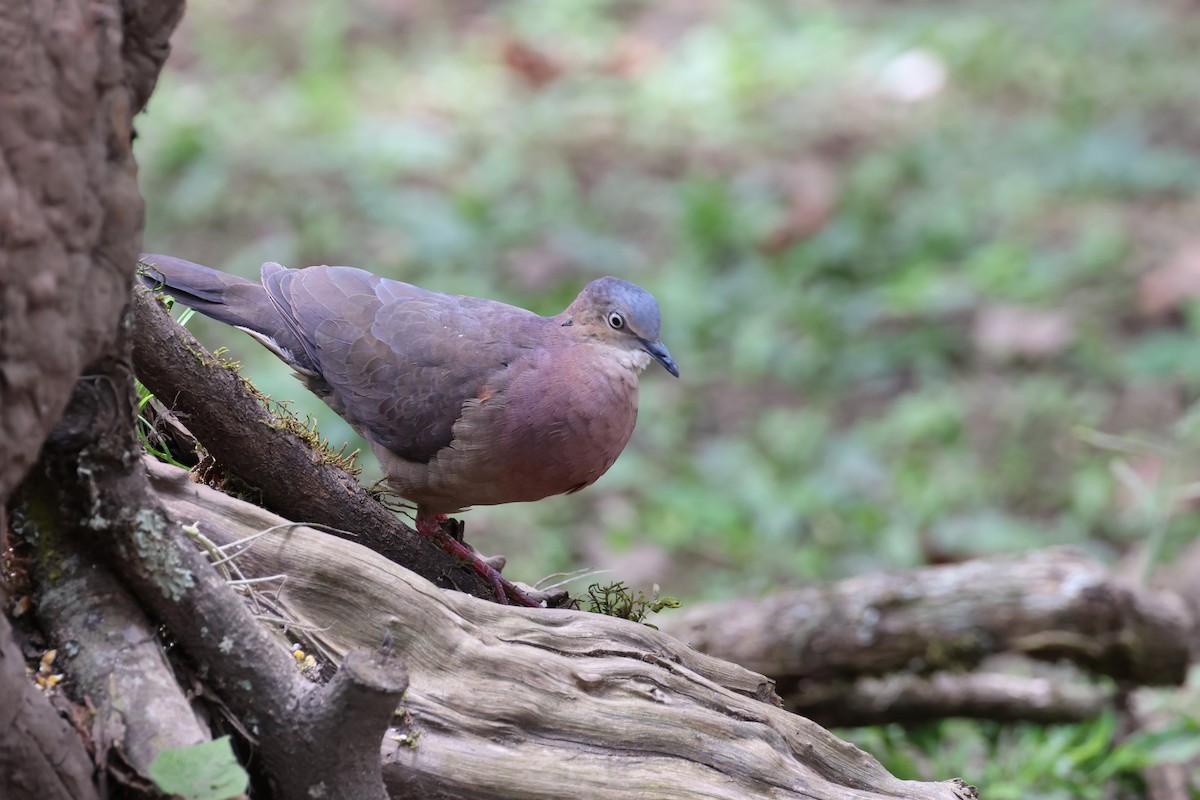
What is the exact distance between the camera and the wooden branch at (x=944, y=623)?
5102mm

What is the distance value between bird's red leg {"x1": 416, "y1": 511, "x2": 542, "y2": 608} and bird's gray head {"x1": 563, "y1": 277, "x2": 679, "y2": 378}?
813mm

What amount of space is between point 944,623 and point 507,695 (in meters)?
2.86

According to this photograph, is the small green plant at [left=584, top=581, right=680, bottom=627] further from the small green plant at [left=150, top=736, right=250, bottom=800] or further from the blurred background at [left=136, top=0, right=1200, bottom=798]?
the blurred background at [left=136, top=0, right=1200, bottom=798]

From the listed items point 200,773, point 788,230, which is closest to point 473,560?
point 200,773

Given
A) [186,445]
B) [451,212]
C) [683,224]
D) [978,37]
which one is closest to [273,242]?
[451,212]

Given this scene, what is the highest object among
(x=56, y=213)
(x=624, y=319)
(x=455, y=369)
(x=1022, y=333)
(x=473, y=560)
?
(x=1022, y=333)

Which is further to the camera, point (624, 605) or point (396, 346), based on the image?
point (396, 346)

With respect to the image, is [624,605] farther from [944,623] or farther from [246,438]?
[944,623]

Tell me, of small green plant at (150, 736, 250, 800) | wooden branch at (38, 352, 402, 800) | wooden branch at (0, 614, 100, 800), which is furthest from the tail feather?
small green plant at (150, 736, 250, 800)

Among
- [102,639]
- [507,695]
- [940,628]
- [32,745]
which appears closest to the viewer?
[32,745]

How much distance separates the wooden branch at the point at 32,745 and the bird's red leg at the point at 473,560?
5.06 feet

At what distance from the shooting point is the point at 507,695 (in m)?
2.82

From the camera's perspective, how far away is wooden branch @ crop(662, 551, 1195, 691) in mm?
5102

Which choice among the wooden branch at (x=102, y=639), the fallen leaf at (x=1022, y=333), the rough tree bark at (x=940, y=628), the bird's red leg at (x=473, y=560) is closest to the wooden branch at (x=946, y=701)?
the rough tree bark at (x=940, y=628)
